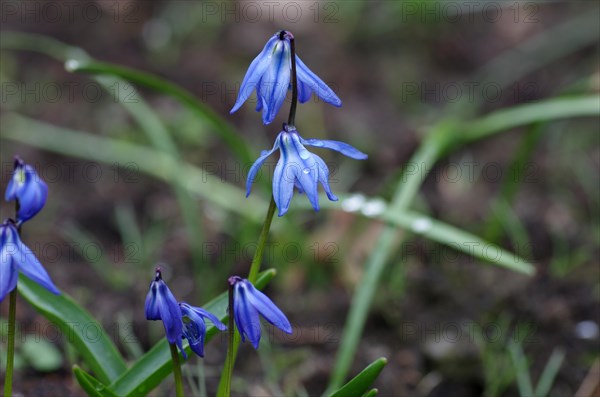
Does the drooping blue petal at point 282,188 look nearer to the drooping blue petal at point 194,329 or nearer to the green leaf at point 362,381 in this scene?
the drooping blue petal at point 194,329

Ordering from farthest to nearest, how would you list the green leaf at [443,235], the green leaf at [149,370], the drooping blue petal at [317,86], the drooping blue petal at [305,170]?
the green leaf at [443,235]
the green leaf at [149,370]
the drooping blue petal at [317,86]
the drooping blue petal at [305,170]

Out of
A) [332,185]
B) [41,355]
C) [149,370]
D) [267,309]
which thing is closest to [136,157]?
[332,185]

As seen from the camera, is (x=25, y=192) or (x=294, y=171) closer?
(x=294, y=171)

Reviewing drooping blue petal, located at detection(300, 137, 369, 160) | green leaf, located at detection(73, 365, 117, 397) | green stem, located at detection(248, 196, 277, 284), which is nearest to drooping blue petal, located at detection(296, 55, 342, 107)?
drooping blue petal, located at detection(300, 137, 369, 160)

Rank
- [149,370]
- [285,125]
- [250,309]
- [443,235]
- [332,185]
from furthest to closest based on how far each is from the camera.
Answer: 1. [332,185]
2. [443,235]
3. [149,370]
4. [285,125]
5. [250,309]

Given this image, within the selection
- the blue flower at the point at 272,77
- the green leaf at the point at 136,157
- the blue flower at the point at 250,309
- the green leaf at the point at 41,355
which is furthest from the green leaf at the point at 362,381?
the green leaf at the point at 136,157

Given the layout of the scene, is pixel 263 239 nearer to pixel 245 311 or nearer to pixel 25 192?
pixel 245 311

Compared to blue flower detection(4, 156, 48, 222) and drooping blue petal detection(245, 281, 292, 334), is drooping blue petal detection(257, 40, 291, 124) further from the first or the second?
blue flower detection(4, 156, 48, 222)
